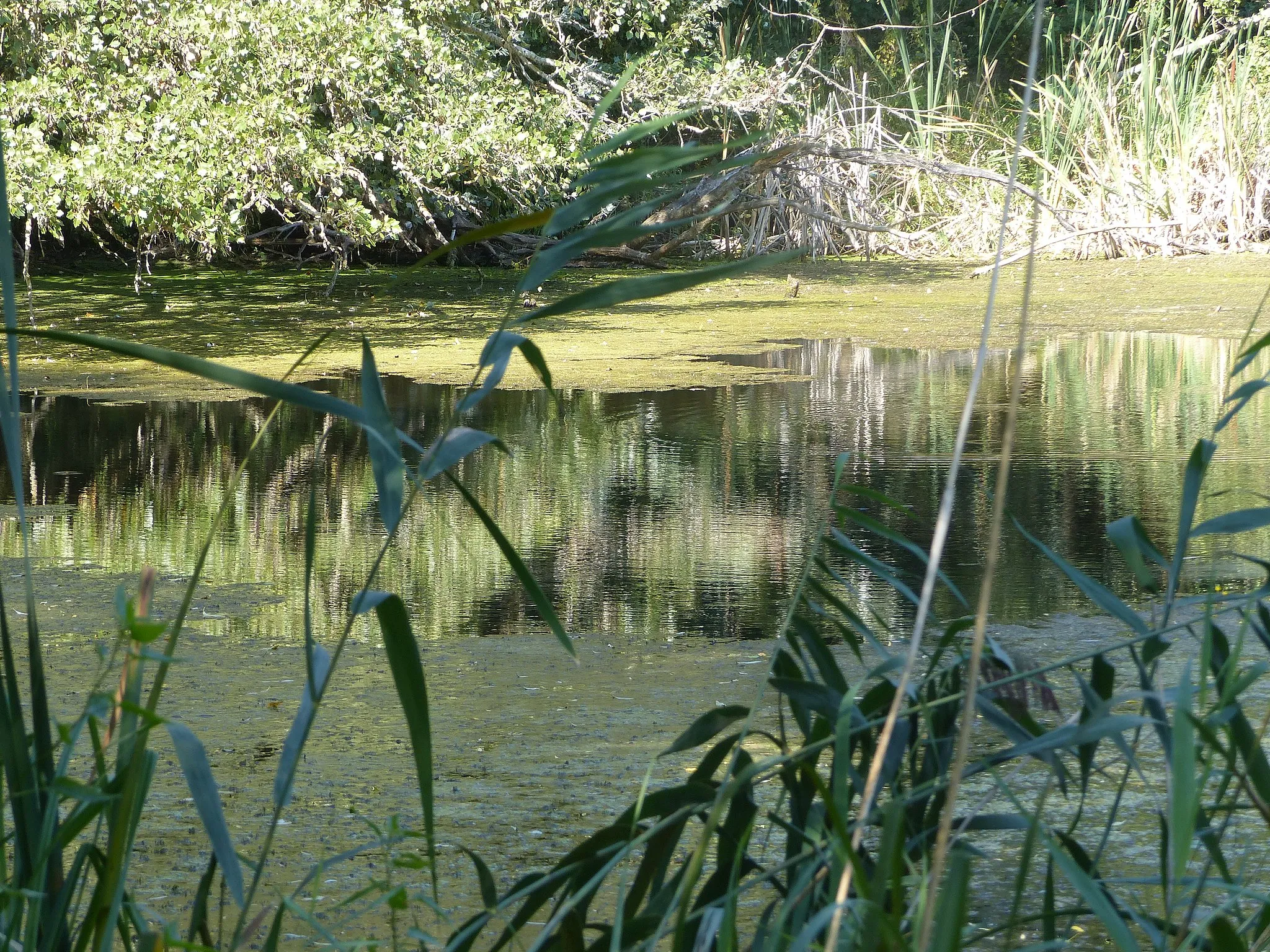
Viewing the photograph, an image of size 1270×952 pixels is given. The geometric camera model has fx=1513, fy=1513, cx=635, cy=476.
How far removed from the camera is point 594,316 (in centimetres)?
923

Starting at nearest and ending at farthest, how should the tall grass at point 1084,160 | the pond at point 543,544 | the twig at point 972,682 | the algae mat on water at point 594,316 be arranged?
the twig at point 972,682 < the pond at point 543,544 < the algae mat on water at point 594,316 < the tall grass at point 1084,160

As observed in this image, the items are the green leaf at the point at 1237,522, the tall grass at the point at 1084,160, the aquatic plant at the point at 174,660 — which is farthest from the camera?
the tall grass at the point at 1084,160

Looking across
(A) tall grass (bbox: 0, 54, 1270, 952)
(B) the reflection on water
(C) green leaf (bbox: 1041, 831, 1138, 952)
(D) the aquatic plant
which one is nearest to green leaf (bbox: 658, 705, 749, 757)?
(A) tall grass (bbox: 0, 54, 1270, 952)

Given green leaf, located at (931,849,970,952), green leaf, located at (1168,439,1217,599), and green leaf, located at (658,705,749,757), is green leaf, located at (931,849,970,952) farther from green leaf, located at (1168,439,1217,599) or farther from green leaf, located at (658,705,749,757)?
green leaf, located at (1168,439,1217,599)

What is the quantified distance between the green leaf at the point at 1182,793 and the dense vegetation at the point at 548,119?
3.11 meters

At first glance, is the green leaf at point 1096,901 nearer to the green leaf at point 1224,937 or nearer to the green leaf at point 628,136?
the green leaf at point 1224,937

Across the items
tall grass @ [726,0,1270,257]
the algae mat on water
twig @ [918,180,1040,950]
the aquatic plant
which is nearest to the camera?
twig @ [918,180,1040,950]

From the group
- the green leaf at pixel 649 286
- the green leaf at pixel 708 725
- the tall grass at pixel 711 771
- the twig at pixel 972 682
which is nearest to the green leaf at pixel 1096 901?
the tall grass at pixel 711 771

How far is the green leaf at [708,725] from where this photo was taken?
4.27 ft

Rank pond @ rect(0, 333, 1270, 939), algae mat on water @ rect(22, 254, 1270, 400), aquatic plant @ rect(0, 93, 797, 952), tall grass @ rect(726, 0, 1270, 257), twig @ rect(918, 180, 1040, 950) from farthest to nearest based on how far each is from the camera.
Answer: tall grass @ rect(726, 0, 1270, 257), algae mat on water @ rect(22, 254, 1270, 400), pond @ rect(0, 333, 1270, 939), aquatic plant @ rect(0, 93, 797, 952), twig @ rect(918, 180, 1040, 950)

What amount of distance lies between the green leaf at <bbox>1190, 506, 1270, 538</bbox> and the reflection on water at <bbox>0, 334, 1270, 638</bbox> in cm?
170

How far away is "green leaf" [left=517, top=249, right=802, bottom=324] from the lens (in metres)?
0.99

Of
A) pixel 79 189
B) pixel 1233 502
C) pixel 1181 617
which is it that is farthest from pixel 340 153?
pixel 1181 617

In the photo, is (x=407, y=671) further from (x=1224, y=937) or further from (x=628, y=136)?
(x=1224, y=937)
